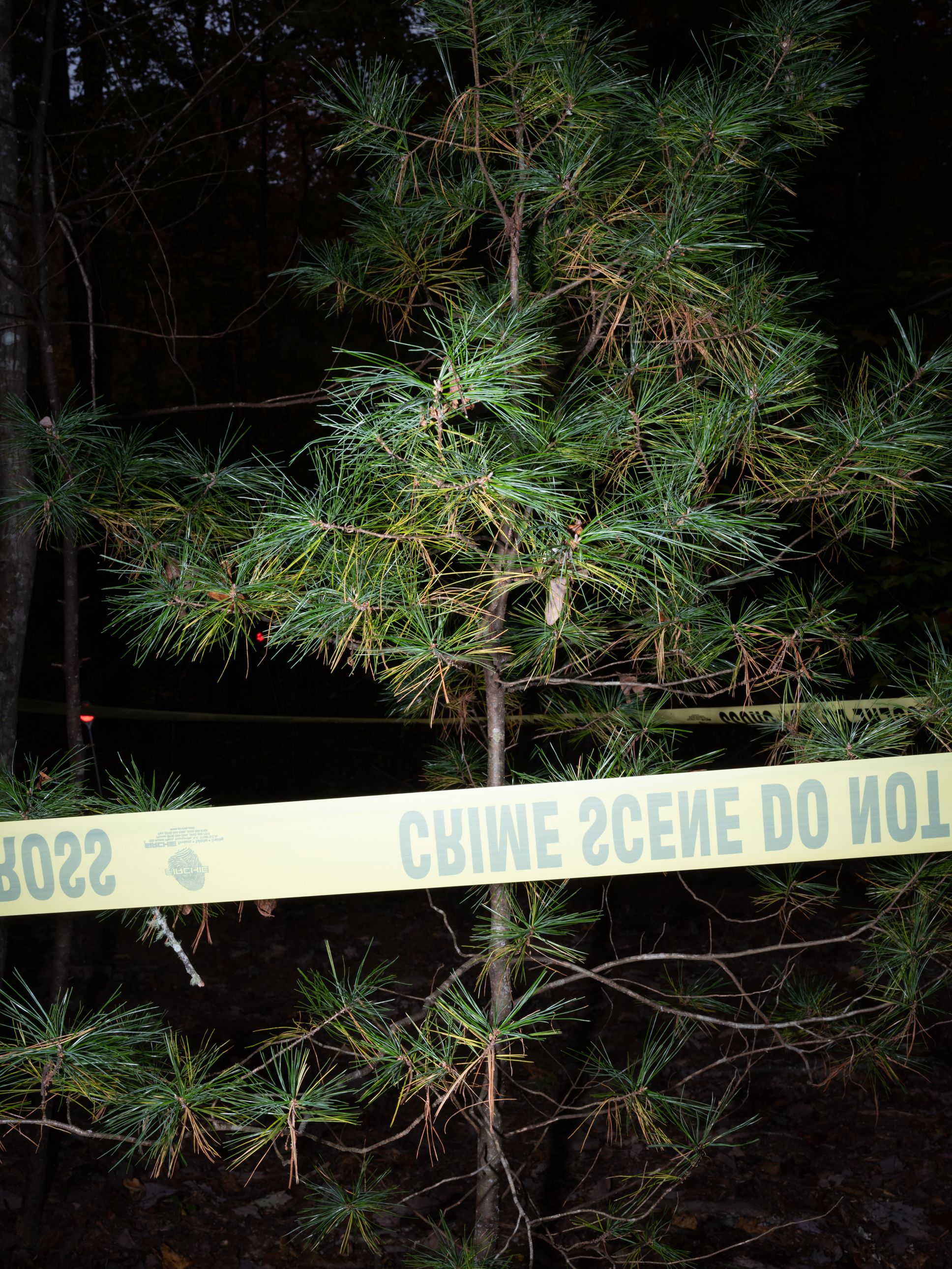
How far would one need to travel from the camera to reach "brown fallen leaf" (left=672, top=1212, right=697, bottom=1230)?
2.49m

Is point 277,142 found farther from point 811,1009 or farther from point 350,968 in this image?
point 811,1009

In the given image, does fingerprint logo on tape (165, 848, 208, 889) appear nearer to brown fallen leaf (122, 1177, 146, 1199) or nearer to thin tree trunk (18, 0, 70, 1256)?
thin tree trunk (18, 0, 70, 1256)

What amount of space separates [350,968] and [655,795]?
2.78m

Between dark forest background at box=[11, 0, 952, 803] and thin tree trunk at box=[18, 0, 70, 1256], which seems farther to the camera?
dark forest background at box=[11, 0, 952, 803]

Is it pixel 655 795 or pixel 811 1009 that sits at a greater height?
pixel 655 795

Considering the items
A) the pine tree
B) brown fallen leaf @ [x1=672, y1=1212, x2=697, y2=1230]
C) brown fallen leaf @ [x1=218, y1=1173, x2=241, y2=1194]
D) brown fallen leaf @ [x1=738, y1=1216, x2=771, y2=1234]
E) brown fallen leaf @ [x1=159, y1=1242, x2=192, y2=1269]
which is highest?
the pine tree

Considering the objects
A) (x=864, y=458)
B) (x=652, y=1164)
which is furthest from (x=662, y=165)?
(x=652, y=1164)

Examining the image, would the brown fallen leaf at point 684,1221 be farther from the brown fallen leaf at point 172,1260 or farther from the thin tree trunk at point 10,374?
the thin tree trunk at point 10,374

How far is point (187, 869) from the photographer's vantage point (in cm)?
152

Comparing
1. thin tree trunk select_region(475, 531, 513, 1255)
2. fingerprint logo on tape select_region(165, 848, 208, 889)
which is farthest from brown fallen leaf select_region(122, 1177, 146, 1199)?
fingerprint logo on tape select_region(165, 848, 208, 889)

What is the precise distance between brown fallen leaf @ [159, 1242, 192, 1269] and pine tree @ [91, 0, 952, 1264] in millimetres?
725

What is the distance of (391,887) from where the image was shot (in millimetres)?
1457

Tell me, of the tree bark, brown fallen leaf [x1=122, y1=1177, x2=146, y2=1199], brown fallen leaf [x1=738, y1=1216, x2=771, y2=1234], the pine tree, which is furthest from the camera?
brown fallen leaf [x1=122, y1=1177, x2=146, y2=1199]

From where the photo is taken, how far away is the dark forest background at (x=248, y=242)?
3.17m
